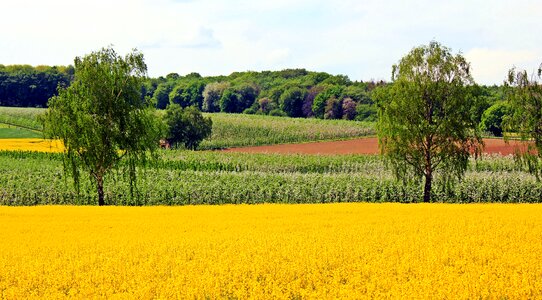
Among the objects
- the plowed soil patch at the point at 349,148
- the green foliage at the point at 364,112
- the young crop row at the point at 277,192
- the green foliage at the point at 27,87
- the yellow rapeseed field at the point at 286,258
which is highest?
the green foliage at the point at 27,87

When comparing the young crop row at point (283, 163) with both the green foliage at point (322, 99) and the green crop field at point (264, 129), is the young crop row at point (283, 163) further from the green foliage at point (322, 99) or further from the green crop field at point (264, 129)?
the green foliage at point (322, 99)

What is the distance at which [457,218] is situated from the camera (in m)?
20.9

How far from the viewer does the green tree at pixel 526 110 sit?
42.4 meters

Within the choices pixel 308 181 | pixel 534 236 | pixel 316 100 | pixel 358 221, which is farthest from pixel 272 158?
pixel 316 100

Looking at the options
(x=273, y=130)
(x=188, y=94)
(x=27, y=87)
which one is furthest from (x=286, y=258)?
(x=188, y=94)

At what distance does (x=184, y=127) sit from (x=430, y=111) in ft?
196

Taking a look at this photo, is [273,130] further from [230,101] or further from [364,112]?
[230,101]

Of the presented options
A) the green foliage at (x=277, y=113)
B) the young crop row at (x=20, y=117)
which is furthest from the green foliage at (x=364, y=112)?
the young crop row at (x=20, y=117)

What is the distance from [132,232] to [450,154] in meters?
24.7

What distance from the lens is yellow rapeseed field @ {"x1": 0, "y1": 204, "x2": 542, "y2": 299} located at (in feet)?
39.3

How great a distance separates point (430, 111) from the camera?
39.5 m

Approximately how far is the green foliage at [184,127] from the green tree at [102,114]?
182ft

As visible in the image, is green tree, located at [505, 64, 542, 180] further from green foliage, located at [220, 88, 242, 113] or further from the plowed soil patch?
green foliage, located at [220, 88, 242, 113]

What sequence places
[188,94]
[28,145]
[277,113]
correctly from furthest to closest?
1. [188,94]
2. [277,113]
3. [28,145]
